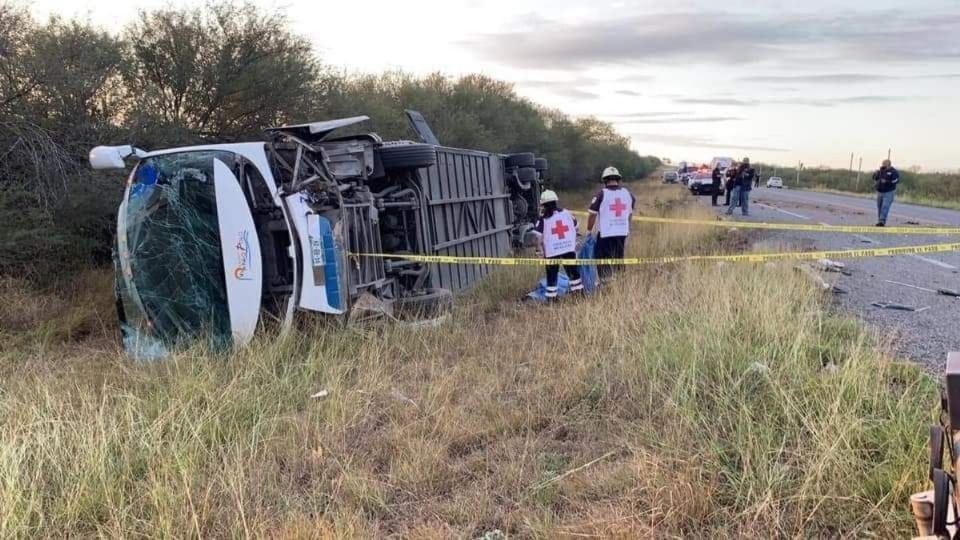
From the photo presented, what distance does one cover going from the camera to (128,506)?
2928 mm

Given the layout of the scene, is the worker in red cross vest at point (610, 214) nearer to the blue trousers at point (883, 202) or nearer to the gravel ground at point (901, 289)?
the gravel ground at point (901, 289)

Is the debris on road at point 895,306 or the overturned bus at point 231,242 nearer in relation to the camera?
the overturned bus at point 231,242

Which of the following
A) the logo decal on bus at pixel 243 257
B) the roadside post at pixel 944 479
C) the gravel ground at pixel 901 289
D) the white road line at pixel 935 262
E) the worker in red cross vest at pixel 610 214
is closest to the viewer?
the roadside post at pixel 944 479

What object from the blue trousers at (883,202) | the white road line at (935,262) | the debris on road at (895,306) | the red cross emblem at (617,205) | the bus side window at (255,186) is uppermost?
the bus side window at (255,186)

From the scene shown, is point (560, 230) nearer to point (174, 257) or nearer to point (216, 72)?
point (174, 257)

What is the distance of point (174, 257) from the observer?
5098mm

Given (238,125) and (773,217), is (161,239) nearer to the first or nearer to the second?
(238,125)

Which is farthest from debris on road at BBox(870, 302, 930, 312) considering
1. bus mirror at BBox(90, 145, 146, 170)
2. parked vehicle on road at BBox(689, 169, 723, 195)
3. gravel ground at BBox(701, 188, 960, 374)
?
parked vehicle on road at BBox(689, 169, 723, 195)

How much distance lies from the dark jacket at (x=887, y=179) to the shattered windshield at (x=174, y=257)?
14.3 m

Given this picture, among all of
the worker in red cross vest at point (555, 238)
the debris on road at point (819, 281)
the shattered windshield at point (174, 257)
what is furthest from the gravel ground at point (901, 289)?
the shattered windshield at point (174, 257)

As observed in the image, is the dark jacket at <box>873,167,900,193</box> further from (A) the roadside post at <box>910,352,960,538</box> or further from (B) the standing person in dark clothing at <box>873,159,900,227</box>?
A: (A) the roadside post at <box>910,352,960,538</box>

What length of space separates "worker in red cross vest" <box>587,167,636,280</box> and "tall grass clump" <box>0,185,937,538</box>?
3.19 metres

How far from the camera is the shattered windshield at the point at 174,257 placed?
5.07 metres

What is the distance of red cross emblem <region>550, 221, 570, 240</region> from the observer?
7.70 m
